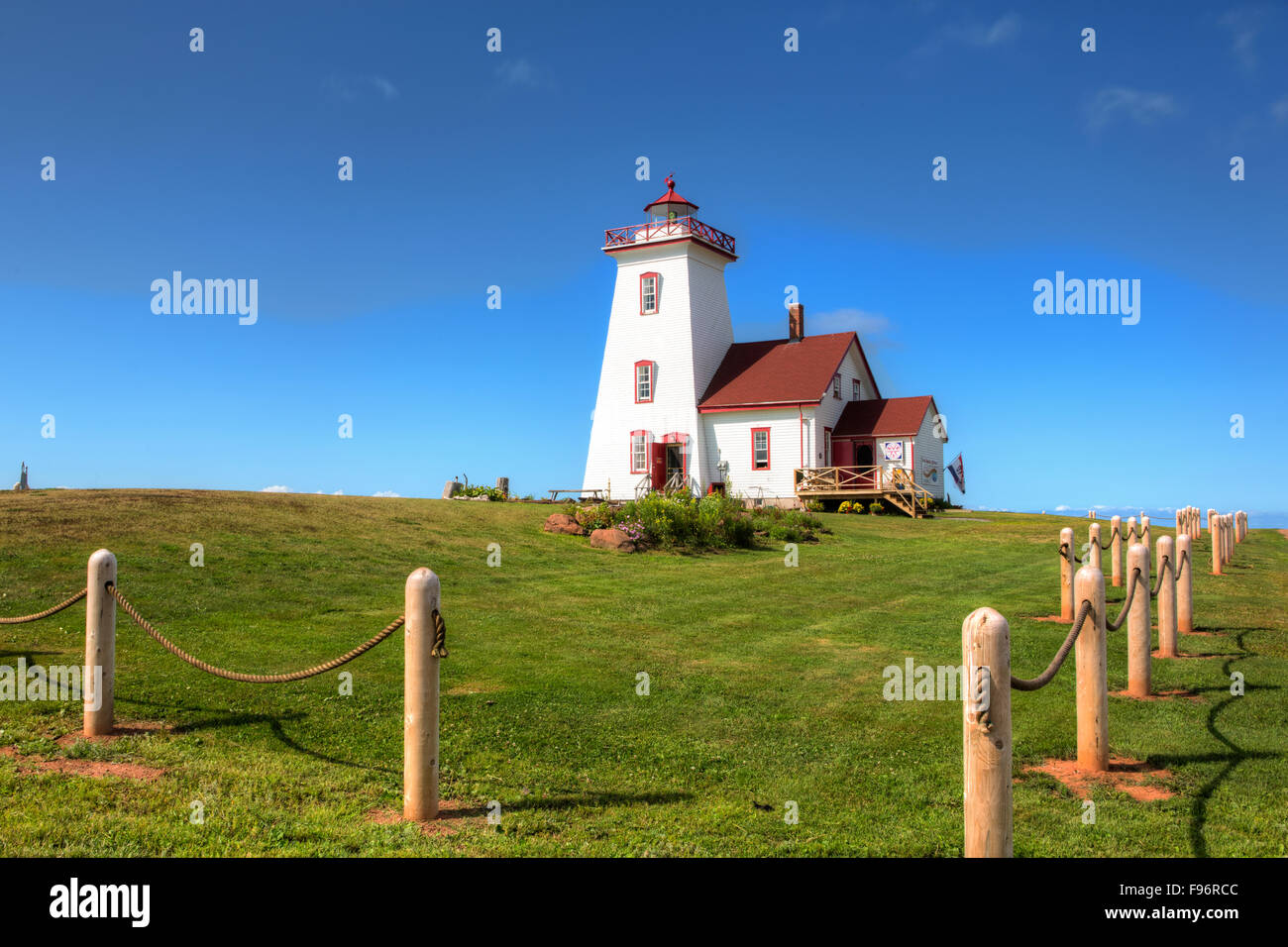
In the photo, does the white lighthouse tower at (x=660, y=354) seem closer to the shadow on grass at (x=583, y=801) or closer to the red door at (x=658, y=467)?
the red door at (x=658, y=467)

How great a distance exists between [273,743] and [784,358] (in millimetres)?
34913

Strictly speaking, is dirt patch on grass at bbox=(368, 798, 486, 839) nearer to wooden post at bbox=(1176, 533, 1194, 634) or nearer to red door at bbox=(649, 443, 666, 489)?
wooden post at bbox=(1176, 533, 1194, 634)

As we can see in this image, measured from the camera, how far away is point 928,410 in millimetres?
39500

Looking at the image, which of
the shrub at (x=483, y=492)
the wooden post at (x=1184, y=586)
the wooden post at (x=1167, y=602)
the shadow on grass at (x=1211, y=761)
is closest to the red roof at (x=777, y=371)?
the shrub at (x=483, y=492)

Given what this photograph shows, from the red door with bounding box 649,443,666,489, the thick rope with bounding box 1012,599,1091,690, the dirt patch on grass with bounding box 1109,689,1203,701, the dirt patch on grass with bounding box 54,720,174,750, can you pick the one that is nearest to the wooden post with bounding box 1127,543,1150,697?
the dirt patch on grass with bounding box 1109,689,1203,701

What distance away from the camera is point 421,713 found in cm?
528

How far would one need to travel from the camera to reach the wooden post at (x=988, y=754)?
4.09m

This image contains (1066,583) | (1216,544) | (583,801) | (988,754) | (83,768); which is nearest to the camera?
(988,754)

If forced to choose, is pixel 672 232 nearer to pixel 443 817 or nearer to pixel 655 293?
pixel 655 293

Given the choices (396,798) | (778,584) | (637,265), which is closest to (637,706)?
(396,798)

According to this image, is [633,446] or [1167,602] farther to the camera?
[633,446]

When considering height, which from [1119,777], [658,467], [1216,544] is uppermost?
[658,467]

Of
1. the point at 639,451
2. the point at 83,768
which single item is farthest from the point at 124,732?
the point at 639,451

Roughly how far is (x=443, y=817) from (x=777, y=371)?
1365 inches
